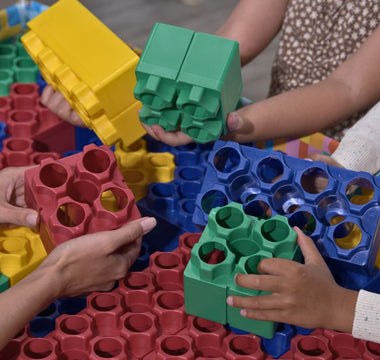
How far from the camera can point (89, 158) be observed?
0.91 m

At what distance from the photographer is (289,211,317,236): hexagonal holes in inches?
33.5

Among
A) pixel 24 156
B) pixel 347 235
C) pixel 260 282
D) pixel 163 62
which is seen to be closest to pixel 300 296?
pixel 260 282

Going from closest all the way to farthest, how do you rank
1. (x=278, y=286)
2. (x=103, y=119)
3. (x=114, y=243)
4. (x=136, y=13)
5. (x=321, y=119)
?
(x=278, y=286) → (x=114, y=243) → (x=103, y=119) → (x=321, y=119) → (x=136, y=13)

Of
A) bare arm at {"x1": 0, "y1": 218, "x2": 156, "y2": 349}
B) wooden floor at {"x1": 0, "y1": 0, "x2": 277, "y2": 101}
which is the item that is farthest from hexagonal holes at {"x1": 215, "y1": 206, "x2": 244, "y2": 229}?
wooden floor at {"x1": 0, "y1": 0, "x2": 277, "y2": 101}

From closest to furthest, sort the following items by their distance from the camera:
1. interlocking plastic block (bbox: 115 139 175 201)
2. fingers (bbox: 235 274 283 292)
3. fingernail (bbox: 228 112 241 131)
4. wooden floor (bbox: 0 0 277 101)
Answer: fingers (bbox: 235 274 283 292) < fingernail (bbox: 228 112 241 131) < interlocking plastic block (bbox: 115 139 175 201) < wooden floor (bbox: 0 0 277 101)

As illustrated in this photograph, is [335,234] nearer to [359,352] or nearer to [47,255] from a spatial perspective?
[359,352]

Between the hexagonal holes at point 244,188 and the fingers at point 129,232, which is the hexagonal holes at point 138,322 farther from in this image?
the hexagonal holes at point 244,188

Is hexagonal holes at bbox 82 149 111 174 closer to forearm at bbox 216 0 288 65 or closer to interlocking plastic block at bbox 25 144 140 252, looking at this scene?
interlocking plastic block at bbox 25 144 140 252

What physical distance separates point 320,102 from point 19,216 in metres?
0.56

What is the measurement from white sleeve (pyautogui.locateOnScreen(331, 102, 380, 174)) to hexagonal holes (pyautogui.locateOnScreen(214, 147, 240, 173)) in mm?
175

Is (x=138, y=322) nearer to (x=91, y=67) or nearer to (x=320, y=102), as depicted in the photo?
(x=91, y=67)

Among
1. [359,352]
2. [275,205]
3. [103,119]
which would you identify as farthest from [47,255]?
[359,352]

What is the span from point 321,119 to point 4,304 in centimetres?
64

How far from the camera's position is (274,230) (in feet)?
2.69
